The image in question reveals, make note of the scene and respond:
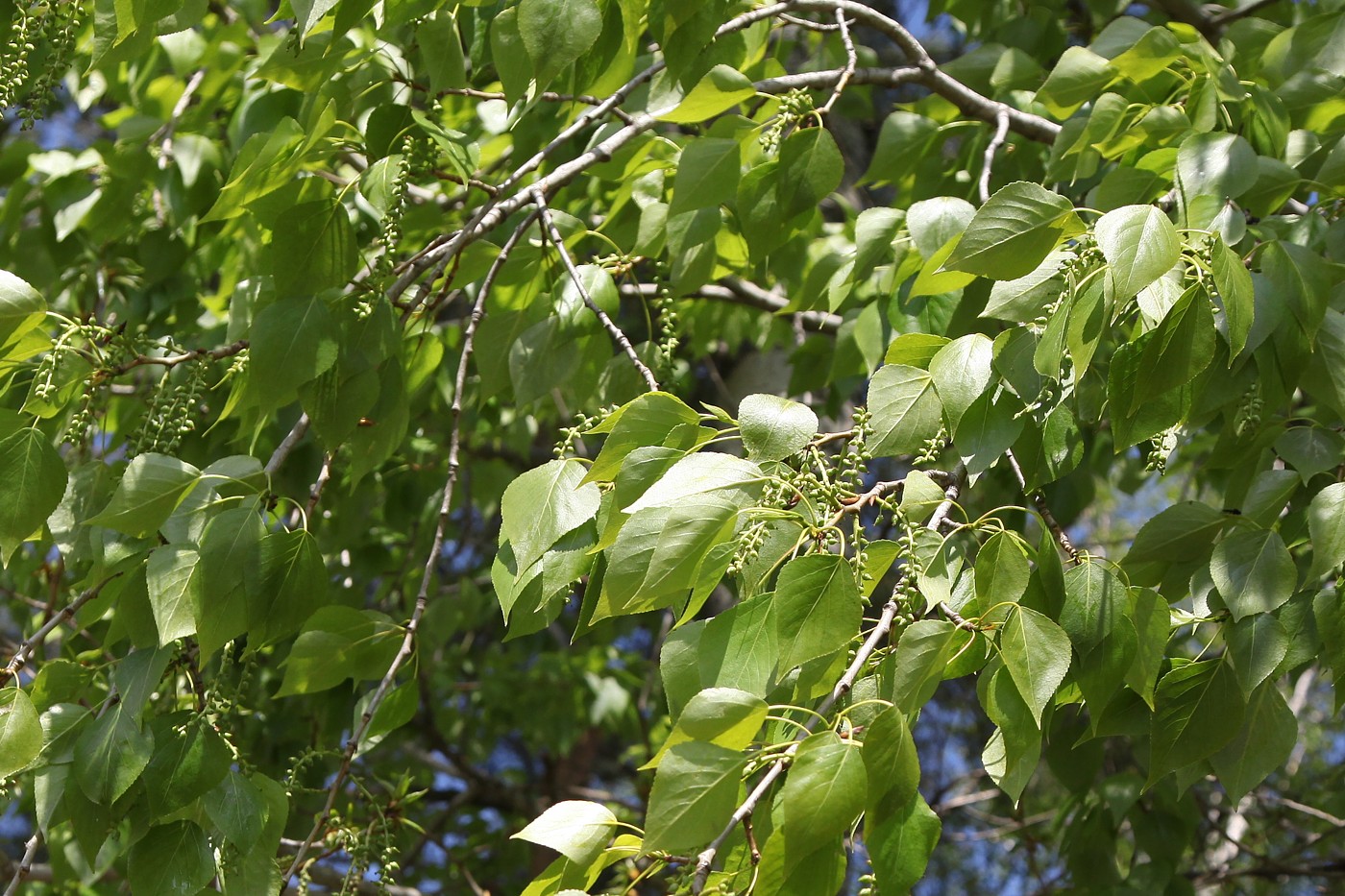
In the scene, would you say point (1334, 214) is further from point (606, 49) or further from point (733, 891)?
point (733, 891)

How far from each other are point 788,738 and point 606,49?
647 millimetres

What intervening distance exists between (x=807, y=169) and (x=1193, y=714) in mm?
Answer: 605

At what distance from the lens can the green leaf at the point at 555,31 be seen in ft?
3.08

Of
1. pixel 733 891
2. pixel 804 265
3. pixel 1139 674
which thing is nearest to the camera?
pixel 733 891

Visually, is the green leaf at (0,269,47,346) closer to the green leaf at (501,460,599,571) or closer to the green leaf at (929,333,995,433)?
the green leaf at (501,460,599,571)

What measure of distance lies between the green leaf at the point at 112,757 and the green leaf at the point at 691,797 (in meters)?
0.45

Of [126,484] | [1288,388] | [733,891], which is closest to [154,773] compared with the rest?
[126,484]

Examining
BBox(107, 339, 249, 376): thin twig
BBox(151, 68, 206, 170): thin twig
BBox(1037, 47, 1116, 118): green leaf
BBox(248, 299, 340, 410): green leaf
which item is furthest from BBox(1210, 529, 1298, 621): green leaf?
BBox(151, 68, 206, 170): thin twig

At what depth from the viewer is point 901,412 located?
0.87 m

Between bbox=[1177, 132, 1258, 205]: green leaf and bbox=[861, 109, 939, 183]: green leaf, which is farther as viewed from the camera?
bbox=[861, 109, 939, 183]: green leaf

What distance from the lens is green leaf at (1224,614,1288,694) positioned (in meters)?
0.88

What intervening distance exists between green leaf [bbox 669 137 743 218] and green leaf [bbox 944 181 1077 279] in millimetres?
363

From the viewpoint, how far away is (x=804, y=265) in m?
1.76

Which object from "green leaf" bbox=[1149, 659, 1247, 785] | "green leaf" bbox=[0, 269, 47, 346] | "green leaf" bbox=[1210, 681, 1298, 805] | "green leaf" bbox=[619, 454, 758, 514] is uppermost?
"green leaf" bbox=[0, 269, 47, 346]
